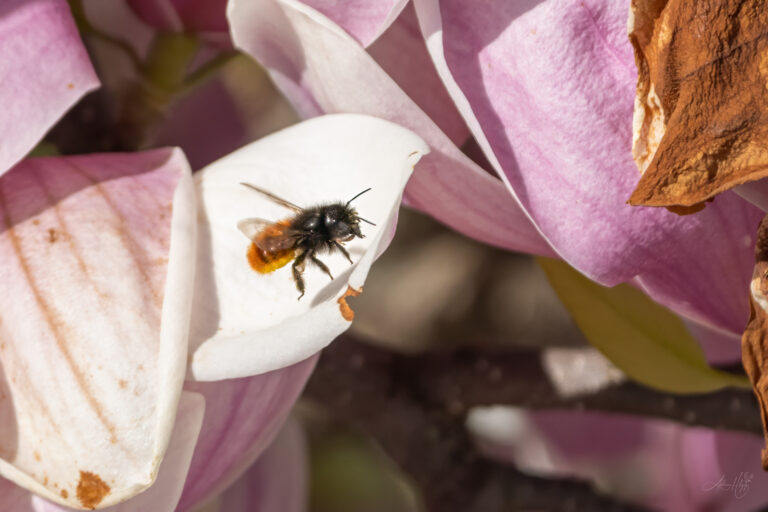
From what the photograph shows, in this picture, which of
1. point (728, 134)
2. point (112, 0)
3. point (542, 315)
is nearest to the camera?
point (728, 134)

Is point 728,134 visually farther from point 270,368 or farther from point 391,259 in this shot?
point 391,259

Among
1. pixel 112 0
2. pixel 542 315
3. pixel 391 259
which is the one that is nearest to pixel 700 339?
pixel 112 0

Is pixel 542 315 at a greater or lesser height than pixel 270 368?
lesser

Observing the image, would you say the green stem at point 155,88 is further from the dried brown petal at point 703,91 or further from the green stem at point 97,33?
the dried brown petal at point 703,91
